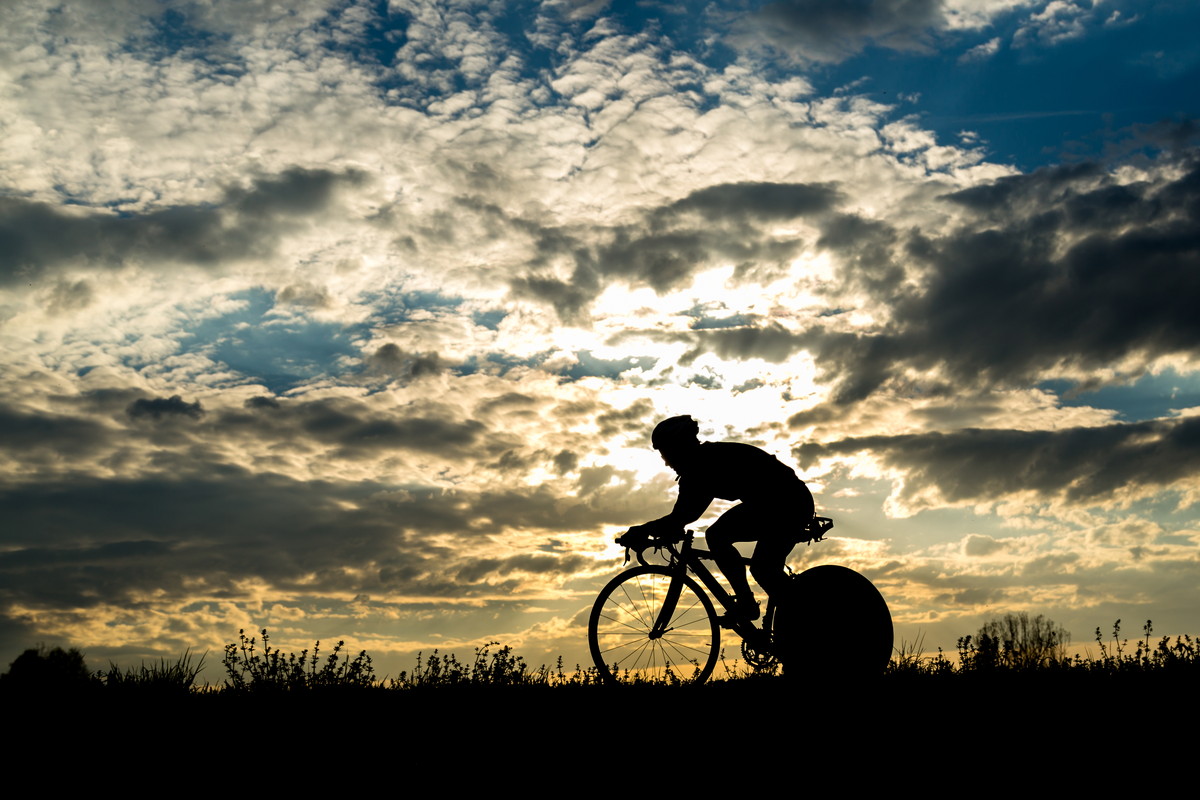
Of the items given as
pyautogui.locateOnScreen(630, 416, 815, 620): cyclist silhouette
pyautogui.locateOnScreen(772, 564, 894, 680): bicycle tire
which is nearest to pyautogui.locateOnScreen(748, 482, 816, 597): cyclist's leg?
pyautogui.locateOnScreen(630, 416, 815, 620): cyclist silhouette

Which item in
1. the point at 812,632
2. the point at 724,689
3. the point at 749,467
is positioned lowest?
the point at 724,689

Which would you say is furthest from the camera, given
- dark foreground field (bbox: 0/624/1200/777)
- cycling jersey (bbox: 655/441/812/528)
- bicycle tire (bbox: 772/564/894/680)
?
cycling jersey (bbox: 655/441/812/528)

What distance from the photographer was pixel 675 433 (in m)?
9.57

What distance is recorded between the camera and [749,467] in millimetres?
9516

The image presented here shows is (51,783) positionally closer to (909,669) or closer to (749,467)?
(749,467)

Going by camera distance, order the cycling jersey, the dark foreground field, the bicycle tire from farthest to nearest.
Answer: the cycling jersey
the bicycle tire
the dark foreground field

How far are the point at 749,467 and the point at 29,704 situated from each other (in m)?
7.56

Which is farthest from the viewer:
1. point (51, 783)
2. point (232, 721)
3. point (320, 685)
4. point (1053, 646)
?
point (1053, 646)

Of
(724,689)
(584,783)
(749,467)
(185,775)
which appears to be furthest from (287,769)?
(749,467)

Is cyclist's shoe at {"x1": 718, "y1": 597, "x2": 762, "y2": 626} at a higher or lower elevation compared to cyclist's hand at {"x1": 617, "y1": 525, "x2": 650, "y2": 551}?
lower

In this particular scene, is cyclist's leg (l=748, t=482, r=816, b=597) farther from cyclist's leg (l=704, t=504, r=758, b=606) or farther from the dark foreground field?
the dark foreground field

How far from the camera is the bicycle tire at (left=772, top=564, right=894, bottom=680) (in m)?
9.11

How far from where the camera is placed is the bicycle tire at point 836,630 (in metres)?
9.11

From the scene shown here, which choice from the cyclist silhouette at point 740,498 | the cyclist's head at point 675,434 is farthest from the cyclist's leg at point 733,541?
the cyclist's head at point 675,434
